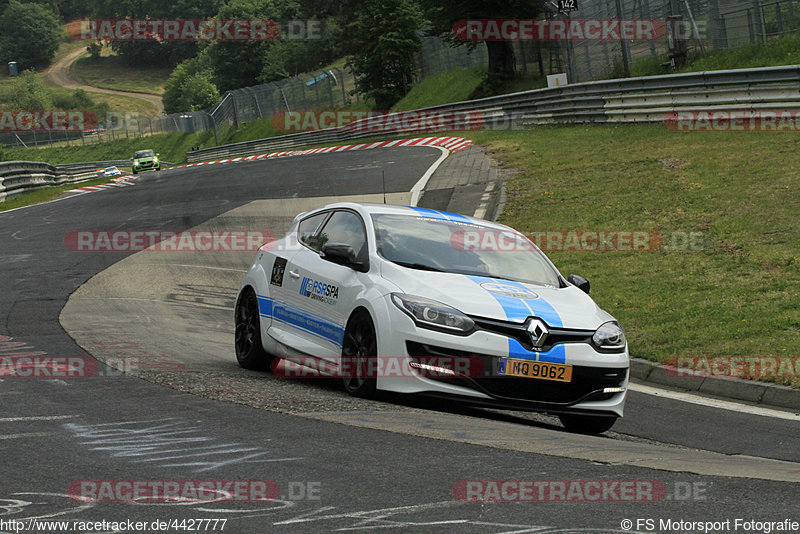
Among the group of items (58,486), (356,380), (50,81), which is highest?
(50,81)

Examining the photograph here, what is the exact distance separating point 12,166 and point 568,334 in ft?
103

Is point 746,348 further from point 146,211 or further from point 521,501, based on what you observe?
point 146,211

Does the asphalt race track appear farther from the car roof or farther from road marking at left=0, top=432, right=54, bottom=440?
the car roof

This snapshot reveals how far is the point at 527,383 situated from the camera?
7.14m

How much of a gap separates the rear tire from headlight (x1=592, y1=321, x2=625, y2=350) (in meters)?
0.53

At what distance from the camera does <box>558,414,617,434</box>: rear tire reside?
7.61 metres

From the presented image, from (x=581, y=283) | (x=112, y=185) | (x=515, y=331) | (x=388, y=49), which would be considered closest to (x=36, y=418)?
(x=515, y=331)

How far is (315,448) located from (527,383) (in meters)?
2.11

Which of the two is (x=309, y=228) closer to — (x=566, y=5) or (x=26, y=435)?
(x=26, y=435)

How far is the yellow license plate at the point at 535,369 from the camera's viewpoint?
7070 millimetres

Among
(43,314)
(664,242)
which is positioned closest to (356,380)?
(43,314)

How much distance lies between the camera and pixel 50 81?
171125 mm

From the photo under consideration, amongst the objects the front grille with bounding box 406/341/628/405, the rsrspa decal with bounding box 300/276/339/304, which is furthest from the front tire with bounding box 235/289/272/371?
the front grille with bounding box 406/341/628/405

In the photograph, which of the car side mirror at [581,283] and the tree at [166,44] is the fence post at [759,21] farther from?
the tree at [166,44]
